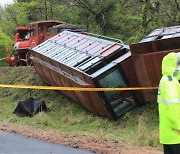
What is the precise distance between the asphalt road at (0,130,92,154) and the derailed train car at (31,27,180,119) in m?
3.86

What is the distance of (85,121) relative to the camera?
535 inches

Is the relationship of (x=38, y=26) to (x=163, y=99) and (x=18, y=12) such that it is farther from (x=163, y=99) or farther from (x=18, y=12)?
(x=163, y=99)

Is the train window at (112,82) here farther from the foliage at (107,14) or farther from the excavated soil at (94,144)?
the foliage at (107,14)

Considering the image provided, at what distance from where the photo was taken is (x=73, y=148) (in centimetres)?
855

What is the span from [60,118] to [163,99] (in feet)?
31.6

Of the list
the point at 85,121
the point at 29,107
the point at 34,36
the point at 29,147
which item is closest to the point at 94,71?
the point at 85,121

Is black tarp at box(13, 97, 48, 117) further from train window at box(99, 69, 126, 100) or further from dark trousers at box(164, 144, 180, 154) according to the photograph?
dark trousers at box(164, 144, 180, 154)

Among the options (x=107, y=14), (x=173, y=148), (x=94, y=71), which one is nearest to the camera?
(x=173, y=148)

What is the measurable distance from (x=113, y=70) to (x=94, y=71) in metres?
0.75

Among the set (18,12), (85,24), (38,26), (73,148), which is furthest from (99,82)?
(18,12)

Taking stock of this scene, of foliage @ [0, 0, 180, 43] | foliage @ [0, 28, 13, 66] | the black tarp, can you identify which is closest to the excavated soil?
the black tarp

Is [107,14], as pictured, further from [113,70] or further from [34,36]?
[113,70]

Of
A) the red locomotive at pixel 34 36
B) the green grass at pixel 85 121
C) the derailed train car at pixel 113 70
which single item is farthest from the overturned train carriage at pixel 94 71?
the red locomotive at pixel 34 36

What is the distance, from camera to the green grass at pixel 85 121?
1054 cm
